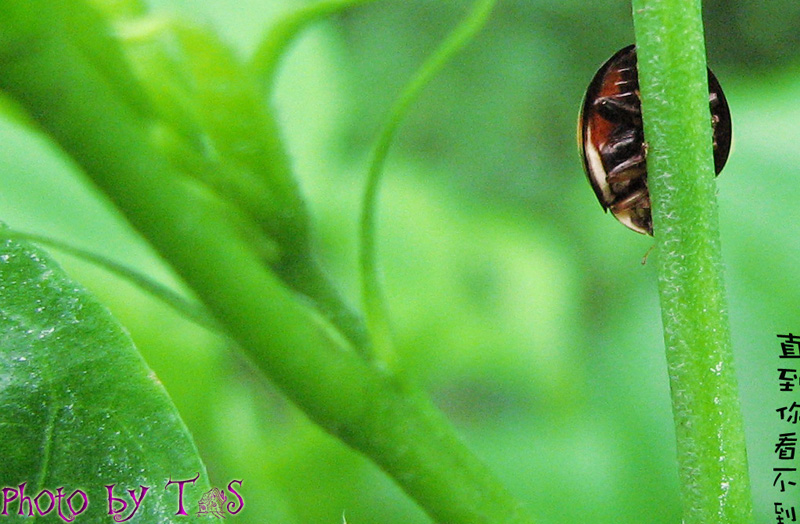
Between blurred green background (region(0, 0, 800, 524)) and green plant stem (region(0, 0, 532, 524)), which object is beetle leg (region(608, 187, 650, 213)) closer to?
green plant stem (region(0, 0, 532, 524))

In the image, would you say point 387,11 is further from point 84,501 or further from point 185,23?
point 84,501

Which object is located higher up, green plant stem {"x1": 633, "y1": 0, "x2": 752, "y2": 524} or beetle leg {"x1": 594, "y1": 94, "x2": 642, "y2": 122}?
beetle leg {"x1": 594, "y1": 94, "x2": 642, "y2": 122}

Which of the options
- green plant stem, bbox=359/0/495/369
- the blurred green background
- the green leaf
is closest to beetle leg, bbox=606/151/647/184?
green plant stem, bbox=359/0/495/369

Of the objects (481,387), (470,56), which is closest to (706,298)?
(481,387)

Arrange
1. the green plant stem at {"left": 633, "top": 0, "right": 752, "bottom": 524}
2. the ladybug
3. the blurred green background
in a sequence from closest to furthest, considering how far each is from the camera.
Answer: the green plant stem at {"left": 633, "top": 0, "right": 752, "bottom": 524}, the ladybug, the blurred green background

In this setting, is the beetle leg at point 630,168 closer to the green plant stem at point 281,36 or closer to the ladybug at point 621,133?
the ladybug at point 621,133

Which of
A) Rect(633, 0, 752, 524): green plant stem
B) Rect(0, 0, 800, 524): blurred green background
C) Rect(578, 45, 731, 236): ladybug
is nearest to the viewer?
Rect(633, 0, 752, 524): green plant stem

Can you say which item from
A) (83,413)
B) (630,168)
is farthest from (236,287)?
(630,168)

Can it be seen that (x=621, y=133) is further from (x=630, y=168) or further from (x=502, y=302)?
(x=502, y=302)
